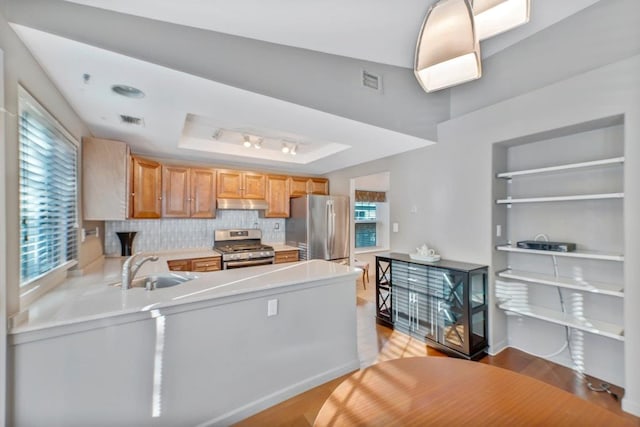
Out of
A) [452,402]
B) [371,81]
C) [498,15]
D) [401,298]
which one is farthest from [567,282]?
[371,81]

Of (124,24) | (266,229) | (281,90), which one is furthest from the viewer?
(266,229)

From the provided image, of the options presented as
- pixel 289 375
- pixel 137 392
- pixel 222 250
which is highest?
pixel 222 250

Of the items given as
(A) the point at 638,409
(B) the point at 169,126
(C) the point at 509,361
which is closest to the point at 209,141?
(B) the point at 169,126

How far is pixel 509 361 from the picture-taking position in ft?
8.67

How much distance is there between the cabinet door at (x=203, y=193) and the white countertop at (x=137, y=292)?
1.51 metres

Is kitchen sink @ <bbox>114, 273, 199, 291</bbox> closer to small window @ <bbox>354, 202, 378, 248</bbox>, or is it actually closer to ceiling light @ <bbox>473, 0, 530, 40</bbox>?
ceiling light @ <bbox>473, 0, 530, 40</bbox>

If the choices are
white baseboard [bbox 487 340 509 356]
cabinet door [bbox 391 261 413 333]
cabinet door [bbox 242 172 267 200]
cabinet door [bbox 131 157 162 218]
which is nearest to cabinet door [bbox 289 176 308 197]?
cabinet door [bbox 242 172 267 200]

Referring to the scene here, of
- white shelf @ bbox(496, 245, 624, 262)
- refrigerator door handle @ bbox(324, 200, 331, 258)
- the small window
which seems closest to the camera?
white shelf @ bbox(496, 245, 624, 262)

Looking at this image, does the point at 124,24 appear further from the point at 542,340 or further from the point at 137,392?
the point at 542,340

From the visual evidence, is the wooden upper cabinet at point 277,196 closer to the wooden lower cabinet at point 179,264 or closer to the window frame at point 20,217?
the wooden lower cabinet at point 179,264

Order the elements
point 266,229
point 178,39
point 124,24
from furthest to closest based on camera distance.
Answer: point 266,229 → point 178,39 → point 124,24

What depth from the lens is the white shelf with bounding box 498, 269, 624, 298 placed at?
2.10m

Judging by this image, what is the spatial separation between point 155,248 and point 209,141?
178cm

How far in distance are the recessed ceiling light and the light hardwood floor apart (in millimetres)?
2349
